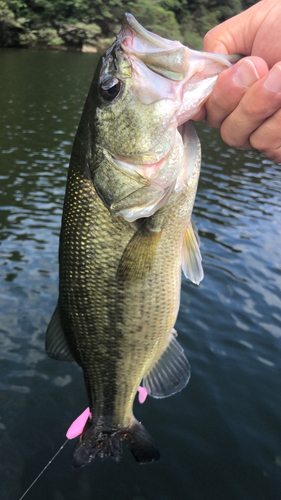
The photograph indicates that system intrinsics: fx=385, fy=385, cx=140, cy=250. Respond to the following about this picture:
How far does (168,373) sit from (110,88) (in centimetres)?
166

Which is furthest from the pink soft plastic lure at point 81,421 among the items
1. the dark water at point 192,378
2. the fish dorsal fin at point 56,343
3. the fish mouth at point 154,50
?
the fish mouth at point 154,50

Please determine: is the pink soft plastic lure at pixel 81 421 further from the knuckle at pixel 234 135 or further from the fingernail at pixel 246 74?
the fingernail at pixel 246 74

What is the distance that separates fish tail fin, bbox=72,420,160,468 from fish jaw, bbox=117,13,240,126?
1934mm

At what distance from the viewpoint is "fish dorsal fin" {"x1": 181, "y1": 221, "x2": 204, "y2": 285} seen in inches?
86.3

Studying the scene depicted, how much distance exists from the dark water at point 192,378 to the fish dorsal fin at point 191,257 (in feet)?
7.94

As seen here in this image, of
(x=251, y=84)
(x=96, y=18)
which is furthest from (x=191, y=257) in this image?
(x=96, y=18)

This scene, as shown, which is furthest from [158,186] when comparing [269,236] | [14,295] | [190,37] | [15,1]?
[190,37]

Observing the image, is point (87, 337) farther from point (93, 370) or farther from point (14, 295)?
point (14, 295)

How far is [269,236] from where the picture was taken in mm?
8789

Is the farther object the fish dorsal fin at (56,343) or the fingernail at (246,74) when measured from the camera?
the fish dorsal fin at (56,343)

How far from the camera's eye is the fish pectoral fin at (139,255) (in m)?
2.01

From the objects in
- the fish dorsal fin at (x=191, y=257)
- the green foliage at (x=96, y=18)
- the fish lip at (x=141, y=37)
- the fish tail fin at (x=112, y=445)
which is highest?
the green foliage at (x=96, y=18)

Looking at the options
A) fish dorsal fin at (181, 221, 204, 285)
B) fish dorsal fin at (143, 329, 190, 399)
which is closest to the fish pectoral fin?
fish dorsal fin at (181, 221, 204, 285)

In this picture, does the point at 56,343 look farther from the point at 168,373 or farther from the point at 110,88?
the point at 110,88
